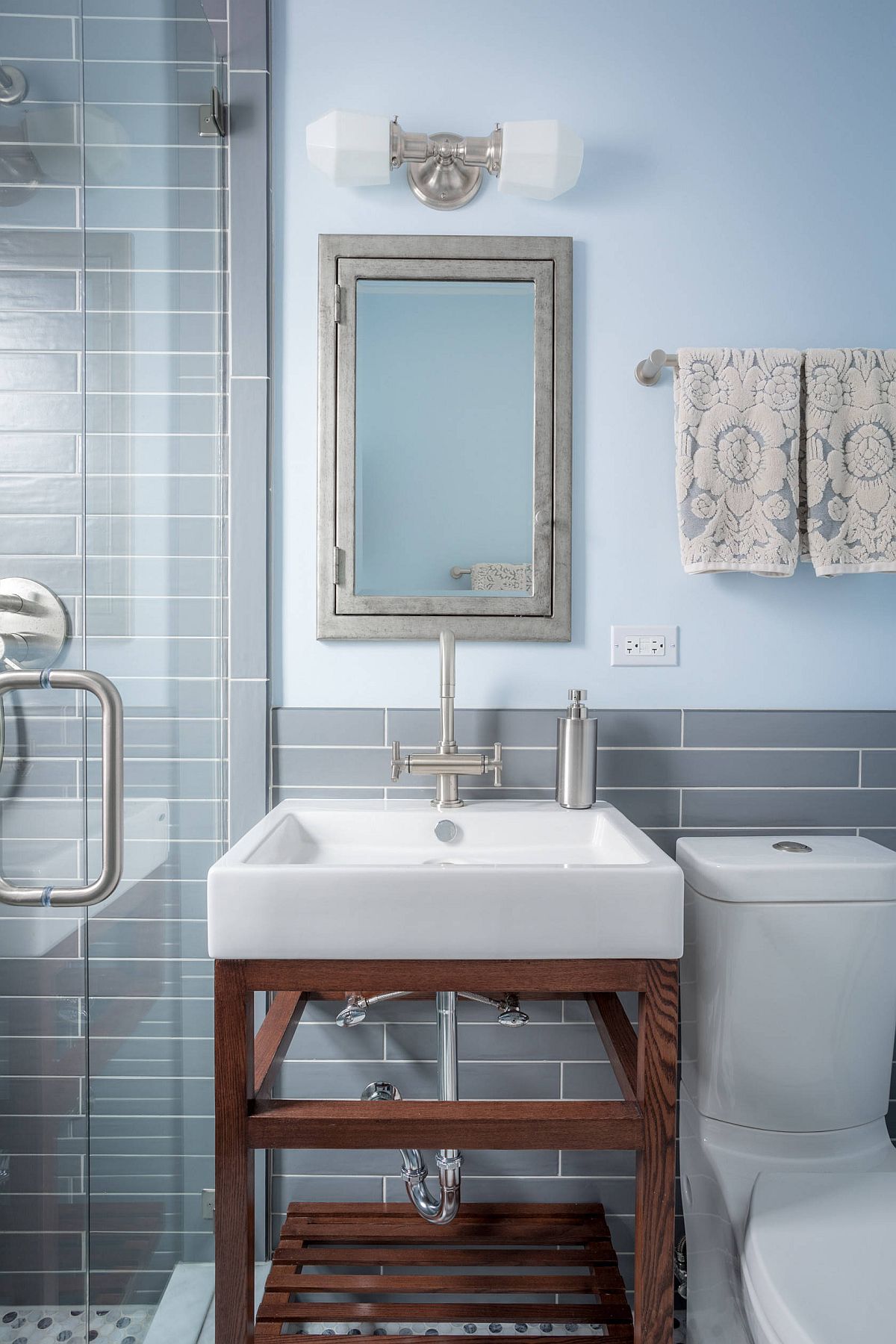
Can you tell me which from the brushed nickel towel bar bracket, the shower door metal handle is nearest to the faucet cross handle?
the shower door metal handle

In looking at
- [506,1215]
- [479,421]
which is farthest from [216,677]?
[506,1215]

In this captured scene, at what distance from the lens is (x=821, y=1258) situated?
95 cm

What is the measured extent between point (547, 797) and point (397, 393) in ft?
2.56

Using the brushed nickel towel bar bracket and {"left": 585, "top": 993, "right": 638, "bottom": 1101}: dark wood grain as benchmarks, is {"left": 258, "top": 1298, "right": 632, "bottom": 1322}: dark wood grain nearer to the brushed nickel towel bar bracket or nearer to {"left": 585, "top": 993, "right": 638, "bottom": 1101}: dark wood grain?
{"left": 585, "top": 993, "right": 638, "bottom": 1101}: dark wood grain

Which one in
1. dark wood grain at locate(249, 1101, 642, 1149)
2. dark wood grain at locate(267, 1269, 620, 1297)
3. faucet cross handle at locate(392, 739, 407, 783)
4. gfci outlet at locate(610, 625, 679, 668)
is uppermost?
gfci outlet at locate(610, 625, 679, 668)

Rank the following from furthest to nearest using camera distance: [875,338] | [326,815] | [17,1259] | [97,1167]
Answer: [875,338] < [326,815] < [97,1167] < [17,1259]

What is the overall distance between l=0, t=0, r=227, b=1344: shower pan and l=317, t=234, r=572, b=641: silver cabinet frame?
19 cm

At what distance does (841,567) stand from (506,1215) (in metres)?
1.28

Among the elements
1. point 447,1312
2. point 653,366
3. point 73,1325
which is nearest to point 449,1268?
point 447,1312

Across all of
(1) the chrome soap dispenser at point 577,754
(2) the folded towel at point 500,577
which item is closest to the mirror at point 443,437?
(2) the folded towel at point 500,577

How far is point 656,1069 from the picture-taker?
1.02 m

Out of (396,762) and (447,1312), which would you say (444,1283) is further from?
(396,762)

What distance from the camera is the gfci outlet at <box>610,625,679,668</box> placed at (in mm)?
1462

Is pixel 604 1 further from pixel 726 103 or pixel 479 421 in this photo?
pixel 479 421
